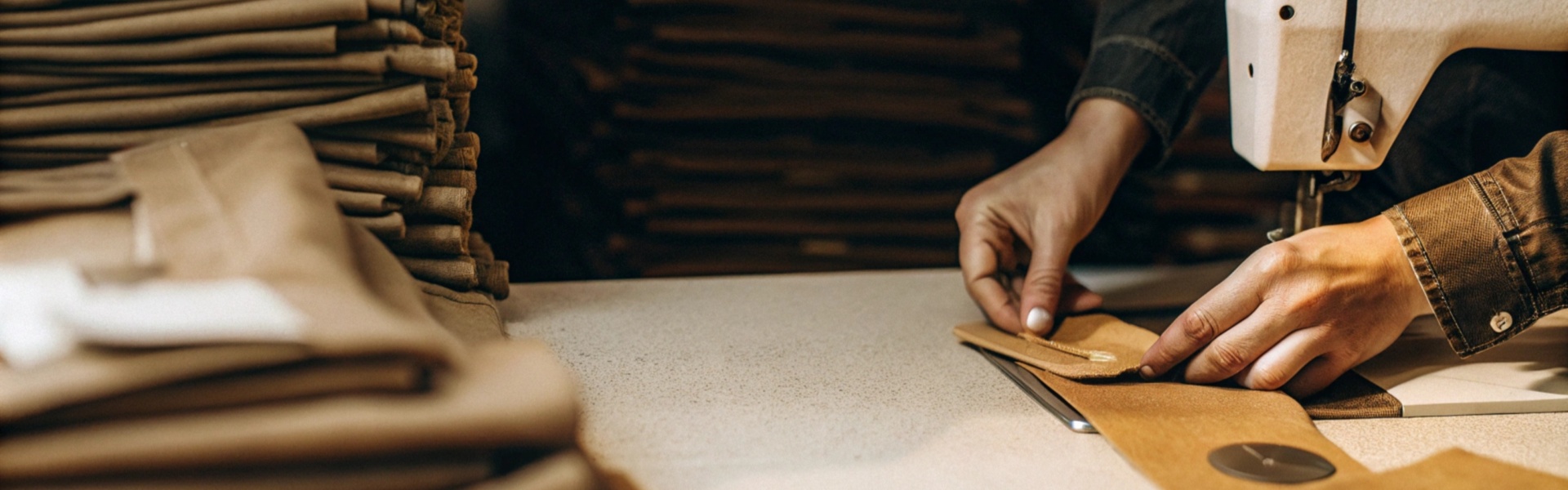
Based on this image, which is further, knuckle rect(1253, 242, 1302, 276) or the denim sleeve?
the denim sleeve

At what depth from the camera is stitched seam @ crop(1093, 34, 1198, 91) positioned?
1.35 meters

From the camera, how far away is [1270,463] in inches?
30.2

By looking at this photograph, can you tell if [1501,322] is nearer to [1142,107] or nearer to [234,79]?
[1142,107]

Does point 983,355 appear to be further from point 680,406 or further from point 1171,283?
point 1171,283

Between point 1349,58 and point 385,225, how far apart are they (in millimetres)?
913

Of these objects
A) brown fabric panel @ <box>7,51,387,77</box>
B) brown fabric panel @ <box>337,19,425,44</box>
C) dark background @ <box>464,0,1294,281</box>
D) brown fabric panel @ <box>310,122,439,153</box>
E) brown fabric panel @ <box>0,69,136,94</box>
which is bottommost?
dark background @ <box>464,0,1294,281</box>

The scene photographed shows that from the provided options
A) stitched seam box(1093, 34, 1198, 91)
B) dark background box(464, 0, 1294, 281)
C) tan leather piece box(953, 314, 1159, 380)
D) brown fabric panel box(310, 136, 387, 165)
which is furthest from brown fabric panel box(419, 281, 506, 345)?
dark background box(464, 0, 1294, 281)

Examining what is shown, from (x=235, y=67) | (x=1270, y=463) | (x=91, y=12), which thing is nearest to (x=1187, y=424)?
(x=1270, y=463)

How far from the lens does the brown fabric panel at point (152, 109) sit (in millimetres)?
876

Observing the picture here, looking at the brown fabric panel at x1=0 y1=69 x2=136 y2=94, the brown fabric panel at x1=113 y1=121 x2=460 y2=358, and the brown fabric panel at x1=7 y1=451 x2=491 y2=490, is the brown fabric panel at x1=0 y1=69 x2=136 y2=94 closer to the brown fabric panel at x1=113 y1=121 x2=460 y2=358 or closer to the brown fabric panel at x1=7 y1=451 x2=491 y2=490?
the brown fabric panel at x1=113 y1=121 x2=460 y2=358

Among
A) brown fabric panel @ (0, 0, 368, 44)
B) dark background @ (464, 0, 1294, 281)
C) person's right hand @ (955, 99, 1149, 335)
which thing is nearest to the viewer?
brown fabric panel @ (0, 0, 368, 44)

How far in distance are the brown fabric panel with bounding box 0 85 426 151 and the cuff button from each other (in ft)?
3.28

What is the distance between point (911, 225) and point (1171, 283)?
98 cm

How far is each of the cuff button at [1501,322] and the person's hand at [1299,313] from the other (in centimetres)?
5
